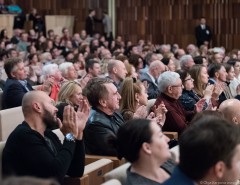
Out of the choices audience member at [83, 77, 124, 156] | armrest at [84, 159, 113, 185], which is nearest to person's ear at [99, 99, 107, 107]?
audience member at [83, 77, 124, 156]

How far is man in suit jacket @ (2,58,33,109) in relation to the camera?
227 inches

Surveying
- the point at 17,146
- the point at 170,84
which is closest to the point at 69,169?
the point at 17,146

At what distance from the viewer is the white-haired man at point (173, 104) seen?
507 cm

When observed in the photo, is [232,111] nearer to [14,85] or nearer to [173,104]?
[173,104]

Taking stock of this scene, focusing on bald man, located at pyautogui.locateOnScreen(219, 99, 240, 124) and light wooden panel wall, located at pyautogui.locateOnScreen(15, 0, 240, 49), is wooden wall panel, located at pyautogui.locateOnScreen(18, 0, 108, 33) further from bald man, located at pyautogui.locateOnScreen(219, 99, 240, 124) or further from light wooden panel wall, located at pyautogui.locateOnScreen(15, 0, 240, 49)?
bald man, located at pyautogui.locateOnScreen(219, 99, 240, 124)

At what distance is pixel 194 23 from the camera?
1582cm

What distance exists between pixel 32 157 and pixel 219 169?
4.40 feet

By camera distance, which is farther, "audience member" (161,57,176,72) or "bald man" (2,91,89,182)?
"audience member" (161,57,176,72)

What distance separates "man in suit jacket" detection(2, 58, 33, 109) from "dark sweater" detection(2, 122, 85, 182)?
2.69m

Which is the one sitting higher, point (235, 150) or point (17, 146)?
point (235, 150)

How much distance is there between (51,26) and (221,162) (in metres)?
14.4

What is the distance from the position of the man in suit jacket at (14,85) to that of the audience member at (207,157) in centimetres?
395

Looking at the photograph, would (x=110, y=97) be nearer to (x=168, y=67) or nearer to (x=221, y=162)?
(x=221, y=162)

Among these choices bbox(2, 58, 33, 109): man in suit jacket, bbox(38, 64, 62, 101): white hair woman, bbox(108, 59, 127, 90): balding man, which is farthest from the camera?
bbox(108, 59, 127, 90): balding man
